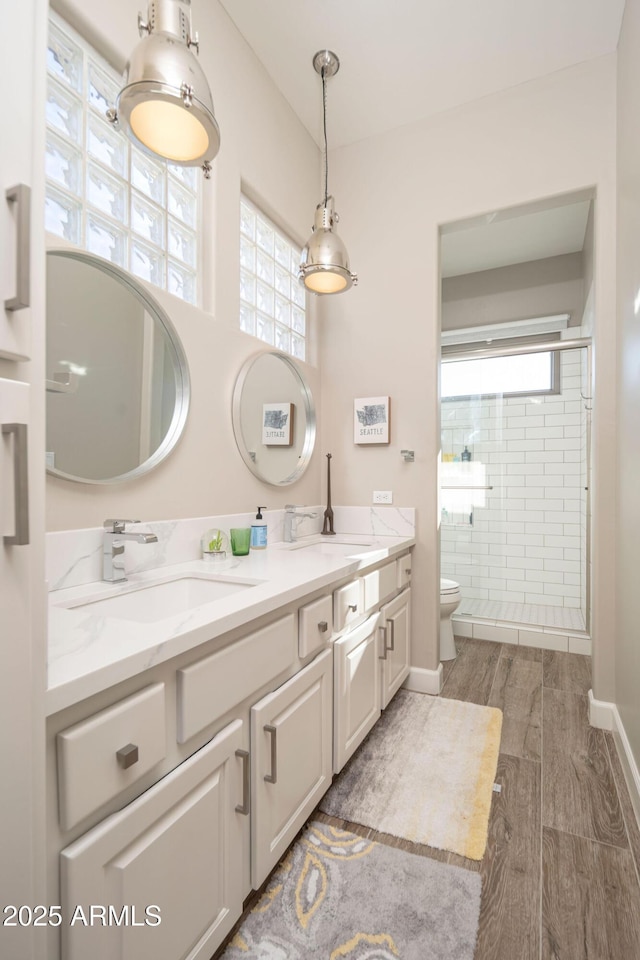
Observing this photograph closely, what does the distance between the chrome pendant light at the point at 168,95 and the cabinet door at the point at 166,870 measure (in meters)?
1.46

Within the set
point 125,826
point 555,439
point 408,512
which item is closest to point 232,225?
point 408,512

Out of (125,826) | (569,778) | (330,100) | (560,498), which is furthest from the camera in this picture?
(560,498)

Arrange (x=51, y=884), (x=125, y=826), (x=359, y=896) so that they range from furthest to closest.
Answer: (x=359, y=896) < (x=125, y=826) < (x=51, y=884)

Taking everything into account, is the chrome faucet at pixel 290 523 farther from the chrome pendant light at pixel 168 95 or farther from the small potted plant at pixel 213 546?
the chrome pendant light at pixel 168 95

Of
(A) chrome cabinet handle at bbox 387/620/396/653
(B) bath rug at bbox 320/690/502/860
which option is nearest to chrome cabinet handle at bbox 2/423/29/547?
(B) bath rug at bbox 320/690/502/860

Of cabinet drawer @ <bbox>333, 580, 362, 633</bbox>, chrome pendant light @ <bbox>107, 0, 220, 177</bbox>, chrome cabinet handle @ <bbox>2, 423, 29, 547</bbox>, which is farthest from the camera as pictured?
cabinet drawer @ <bbox>333, 580, 362, 633</bbox>

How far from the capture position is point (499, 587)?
150 inches

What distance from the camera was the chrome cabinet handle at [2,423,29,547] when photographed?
584 millimetres

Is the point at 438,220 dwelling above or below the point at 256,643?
above

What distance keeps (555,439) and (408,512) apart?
181 centimetres

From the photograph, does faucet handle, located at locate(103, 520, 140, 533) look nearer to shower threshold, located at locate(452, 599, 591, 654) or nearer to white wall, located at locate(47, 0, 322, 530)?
white wall, located at locate(47, 0, 322, 530)

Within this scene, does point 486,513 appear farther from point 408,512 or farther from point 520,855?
point 520,855

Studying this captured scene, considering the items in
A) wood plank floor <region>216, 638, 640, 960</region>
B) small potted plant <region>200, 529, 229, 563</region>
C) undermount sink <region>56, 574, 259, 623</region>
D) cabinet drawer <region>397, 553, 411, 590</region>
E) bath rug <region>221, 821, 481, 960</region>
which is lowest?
wood plank floor <region>216, 638, 640, 960</region>

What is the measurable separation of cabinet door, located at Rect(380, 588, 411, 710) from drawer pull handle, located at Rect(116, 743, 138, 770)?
141 centimetres
